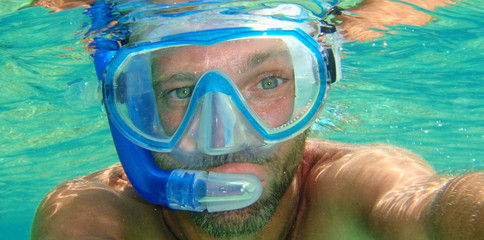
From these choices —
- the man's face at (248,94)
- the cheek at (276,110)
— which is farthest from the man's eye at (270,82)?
the cheek at (276,110)

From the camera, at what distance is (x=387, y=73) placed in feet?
33.7

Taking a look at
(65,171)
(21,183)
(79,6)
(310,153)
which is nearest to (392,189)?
(310,153)

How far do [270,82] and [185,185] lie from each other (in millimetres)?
1243

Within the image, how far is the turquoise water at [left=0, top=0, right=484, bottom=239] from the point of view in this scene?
759 centimetres

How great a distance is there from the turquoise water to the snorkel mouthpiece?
61.8 inches

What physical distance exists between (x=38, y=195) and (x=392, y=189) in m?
23.5

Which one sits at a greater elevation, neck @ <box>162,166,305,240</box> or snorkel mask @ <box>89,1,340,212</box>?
snorkel mask @ <box>89,1,340,212</box>

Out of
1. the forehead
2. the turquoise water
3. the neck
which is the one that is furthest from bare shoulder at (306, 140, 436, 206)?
the forehead

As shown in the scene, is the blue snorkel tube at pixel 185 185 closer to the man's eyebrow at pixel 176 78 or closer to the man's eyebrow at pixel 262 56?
the man's eyebrow at pixel 176 78

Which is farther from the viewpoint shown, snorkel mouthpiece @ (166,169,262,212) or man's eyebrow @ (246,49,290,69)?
man's eyebrow @ (246,49,290,69)

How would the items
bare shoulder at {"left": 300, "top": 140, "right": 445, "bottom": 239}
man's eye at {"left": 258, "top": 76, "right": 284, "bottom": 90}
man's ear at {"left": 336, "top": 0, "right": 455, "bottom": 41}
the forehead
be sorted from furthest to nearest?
man's ear at {"left": 336, "top": 0, "right": 455, "bottom": 41}
man's eye at {"left": 258, "top": 76, "right": 284, "bottom": 90}
the forehead
bare shoulder at {"left": 300, "top": 140, "right": 445, "bottom": 239}

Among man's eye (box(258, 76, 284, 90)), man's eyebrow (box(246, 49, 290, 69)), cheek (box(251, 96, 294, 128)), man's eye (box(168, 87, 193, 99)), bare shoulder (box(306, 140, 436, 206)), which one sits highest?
man's eyebrow (box(246, 49, 290, 69))

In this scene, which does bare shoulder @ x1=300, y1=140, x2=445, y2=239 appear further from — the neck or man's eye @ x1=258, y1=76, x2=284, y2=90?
man's eye @ x1=258, y1=76, x2=284, y2=90

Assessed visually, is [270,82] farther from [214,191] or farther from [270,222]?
[270,222]
